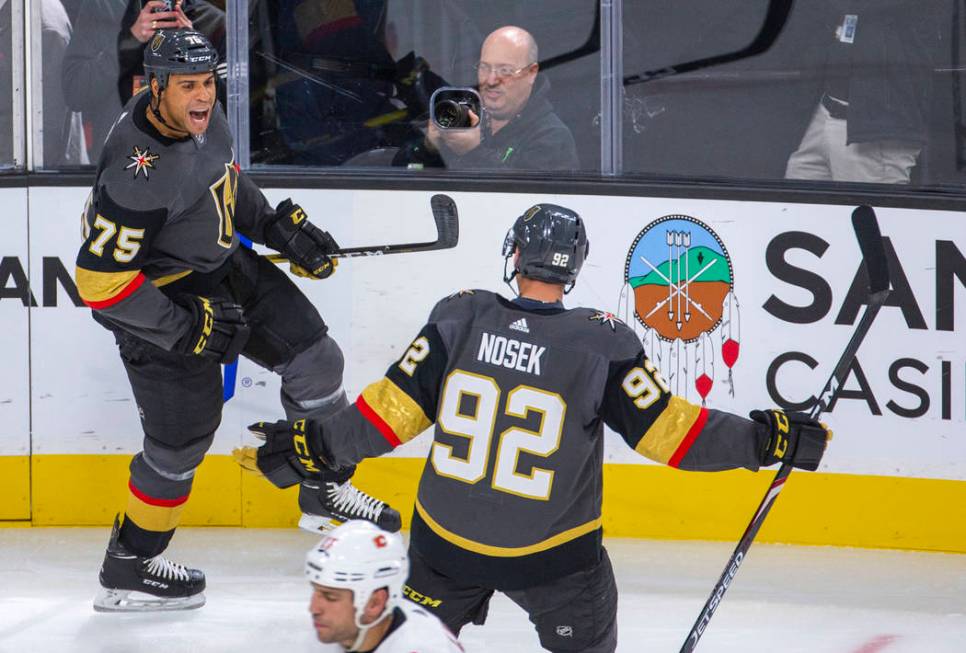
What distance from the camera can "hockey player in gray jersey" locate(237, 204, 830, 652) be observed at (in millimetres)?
2404

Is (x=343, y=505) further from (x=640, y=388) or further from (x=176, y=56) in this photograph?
(x=640, y=388)

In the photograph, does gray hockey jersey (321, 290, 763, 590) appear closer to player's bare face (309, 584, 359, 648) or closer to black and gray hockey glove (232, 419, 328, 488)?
black and gray hockey glove (232, 419, 328, 488)

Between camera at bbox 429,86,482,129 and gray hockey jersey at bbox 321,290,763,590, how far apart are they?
1.80 m

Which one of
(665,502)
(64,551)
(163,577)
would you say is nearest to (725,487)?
(665,502)

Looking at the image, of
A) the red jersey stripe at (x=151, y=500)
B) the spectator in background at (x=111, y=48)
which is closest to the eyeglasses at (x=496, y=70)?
the spectator in background at (x=111, y=48)

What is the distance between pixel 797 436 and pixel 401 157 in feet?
6.64

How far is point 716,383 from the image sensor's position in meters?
4.12

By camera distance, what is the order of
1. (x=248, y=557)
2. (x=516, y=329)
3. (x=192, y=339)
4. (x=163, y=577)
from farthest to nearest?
(x=248, y=557), (x=163, y=577), (x=192, y=339), (x=516, y=329)

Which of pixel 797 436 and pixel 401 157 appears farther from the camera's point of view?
pixel 401 157

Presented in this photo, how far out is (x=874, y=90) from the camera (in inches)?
164

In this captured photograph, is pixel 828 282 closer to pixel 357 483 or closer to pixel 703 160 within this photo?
pixel 703 160

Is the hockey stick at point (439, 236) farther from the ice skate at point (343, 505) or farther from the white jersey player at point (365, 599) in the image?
the white jersey player at point (365, 599)

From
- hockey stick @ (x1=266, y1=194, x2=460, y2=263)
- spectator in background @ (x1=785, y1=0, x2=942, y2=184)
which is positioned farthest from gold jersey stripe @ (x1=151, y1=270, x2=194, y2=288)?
spectator in background @ (x1=785, y1=0, x2=942, y2=184)

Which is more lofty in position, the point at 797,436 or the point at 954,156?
the point at 954,156
